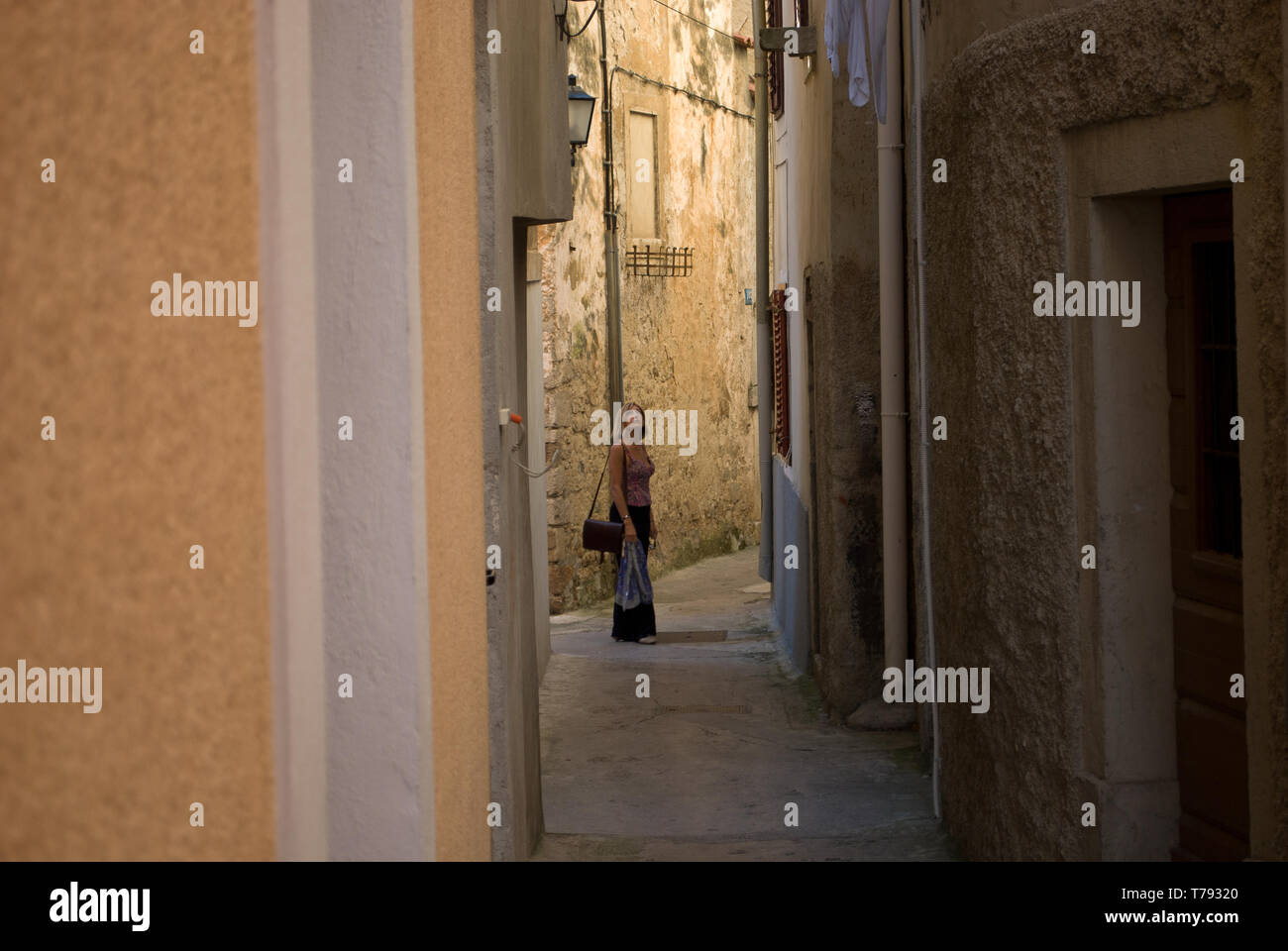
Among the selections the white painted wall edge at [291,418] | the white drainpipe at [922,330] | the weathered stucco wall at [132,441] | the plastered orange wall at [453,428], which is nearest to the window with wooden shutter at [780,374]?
the white drainpipe at [922,330]

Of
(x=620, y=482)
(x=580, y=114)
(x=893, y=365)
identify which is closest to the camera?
(x=893, y=365)

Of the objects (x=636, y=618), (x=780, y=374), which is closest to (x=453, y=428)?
(x=636, y=618)

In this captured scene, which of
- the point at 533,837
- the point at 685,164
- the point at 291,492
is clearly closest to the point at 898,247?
the point at 533,837

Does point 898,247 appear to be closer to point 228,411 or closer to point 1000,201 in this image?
point 1000,201

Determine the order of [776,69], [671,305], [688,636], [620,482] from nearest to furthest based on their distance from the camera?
[620,482] < [688,636] < [776,69] < [671,305]

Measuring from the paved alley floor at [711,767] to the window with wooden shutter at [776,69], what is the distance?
475cm

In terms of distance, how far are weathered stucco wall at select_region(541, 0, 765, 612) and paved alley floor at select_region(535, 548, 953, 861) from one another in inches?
111

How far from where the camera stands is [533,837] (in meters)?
6.13

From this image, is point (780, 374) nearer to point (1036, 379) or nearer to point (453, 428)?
point (1036, 379)

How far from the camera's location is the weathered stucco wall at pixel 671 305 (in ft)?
46.5

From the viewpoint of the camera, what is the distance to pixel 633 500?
11797 millimetres

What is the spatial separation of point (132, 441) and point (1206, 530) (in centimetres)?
311

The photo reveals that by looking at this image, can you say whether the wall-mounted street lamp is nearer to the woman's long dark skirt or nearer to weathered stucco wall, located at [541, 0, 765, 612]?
weathered stucco wall, located at [541, 0, 765, 612]

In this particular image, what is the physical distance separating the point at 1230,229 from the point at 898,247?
3689mm
